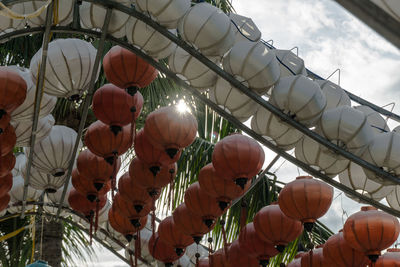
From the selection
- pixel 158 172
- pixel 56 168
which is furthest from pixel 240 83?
pixel 56 168

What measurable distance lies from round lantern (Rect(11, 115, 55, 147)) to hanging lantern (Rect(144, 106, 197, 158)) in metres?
1.09

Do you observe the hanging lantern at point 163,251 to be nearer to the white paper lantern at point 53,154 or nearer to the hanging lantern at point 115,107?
the white paper lantern at point 53,154

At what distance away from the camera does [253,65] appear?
11.6 feet

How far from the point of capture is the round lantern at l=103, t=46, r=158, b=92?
3906 mm

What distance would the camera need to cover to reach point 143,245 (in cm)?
581

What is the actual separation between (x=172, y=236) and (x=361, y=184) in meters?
1.70

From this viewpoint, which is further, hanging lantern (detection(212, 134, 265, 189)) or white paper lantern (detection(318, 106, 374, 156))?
hanging lantern (detection(212, 134, 265, 189))

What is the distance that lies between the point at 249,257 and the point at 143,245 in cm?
166

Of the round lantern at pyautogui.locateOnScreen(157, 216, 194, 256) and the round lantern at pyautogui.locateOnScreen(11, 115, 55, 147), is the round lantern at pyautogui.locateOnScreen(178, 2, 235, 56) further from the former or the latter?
the round lantern at pyautogui.locateOnScreen(157, 216, 194, 256)

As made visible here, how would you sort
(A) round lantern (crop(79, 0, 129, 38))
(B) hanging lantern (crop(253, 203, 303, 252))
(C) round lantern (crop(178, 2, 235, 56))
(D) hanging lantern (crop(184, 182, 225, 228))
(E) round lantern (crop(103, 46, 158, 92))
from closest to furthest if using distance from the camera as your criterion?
1. (C) round lantern (crop(178, 2, 235, 56))
2. (A) round lantern (crop(79, 0, 129, 38))
3. (E) round lantern (crop(103, 46, 158, 92))
4. (B) hanging lantern (crop(253, 203, 303, 252))
5. (D) hanging lantern (crop(184, 182, 225, 228))

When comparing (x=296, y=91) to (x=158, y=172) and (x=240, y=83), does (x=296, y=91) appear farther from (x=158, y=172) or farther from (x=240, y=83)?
(x=158, y=172)

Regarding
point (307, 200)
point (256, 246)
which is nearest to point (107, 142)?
point (256, 246)

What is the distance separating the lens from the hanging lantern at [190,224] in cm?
451

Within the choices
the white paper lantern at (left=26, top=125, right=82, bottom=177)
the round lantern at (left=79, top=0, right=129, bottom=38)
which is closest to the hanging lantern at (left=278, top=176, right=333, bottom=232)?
the round lantern at (left=79, top=0, right=129, bottom=38)
